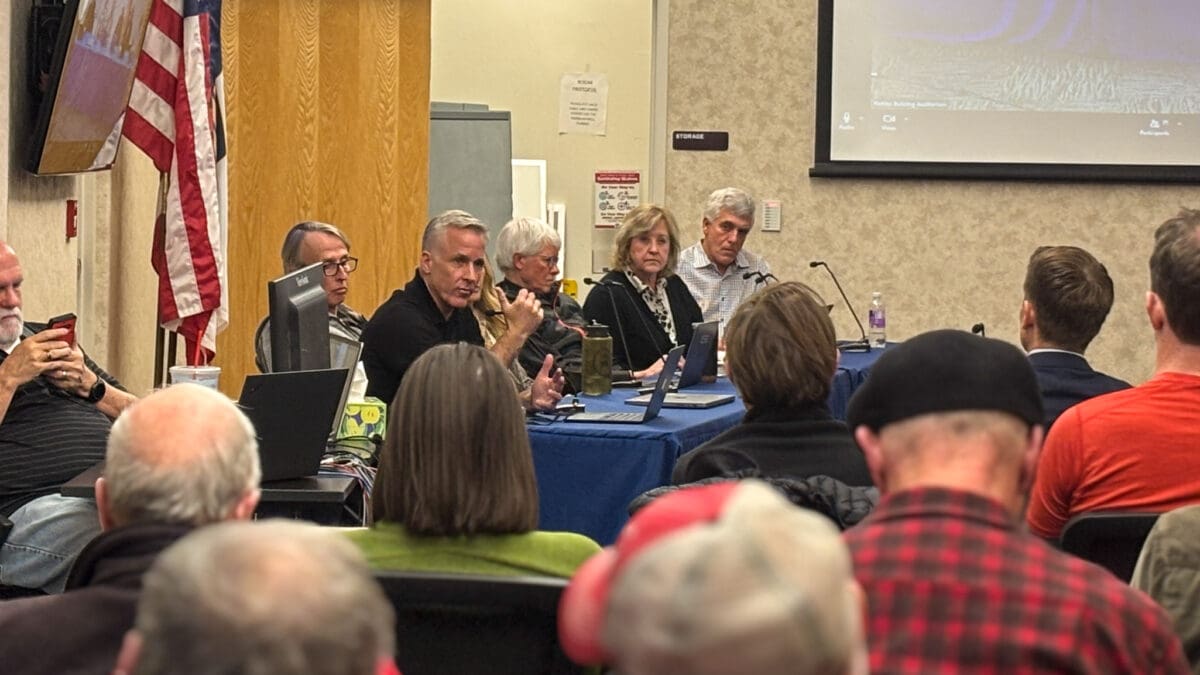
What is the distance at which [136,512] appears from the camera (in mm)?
1916

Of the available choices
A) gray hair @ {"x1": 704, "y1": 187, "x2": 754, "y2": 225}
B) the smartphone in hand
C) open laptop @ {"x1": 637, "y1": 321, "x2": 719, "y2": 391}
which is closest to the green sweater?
the smartphone in hand

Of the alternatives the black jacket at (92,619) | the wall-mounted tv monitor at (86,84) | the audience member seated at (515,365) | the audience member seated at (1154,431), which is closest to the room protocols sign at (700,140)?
the audience member seated at (515,365)

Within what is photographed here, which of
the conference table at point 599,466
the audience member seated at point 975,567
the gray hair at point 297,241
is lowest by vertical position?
the conference table at point 599,466

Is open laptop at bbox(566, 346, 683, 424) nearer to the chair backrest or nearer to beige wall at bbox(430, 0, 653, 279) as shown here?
the chair backrest

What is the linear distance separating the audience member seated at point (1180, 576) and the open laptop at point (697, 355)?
3.11 m

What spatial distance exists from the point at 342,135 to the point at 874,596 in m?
6.06

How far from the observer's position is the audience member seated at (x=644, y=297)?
6.24m

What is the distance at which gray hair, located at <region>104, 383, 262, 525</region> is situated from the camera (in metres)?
1.90

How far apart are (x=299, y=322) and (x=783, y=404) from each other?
1.15 m

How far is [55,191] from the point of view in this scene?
17.1ft

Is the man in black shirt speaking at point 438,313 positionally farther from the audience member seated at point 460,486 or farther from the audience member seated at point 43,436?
the audience member seated at point 460,486

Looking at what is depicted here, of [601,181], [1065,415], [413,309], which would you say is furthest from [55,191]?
[601,181]

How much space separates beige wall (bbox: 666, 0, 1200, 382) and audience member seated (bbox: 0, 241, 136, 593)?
15.3 feet

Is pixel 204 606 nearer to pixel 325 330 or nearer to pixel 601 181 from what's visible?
pixel 325 330
